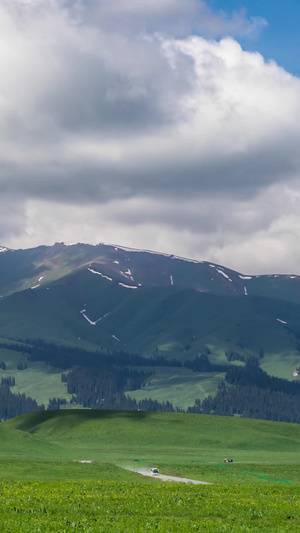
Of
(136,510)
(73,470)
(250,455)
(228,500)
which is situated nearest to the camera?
(136,510)

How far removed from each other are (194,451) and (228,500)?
441 feet

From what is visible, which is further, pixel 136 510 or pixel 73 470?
pixel 73 470

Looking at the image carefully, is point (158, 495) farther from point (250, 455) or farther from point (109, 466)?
point (250, 455)

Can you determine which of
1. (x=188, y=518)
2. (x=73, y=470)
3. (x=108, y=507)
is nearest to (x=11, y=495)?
(x=108, y=507)

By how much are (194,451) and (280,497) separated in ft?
425

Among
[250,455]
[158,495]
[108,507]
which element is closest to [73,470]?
[158,495]

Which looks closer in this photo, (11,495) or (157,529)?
(157,529)

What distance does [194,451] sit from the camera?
19175 cm

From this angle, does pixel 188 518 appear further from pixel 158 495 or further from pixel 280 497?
pixel 280 497

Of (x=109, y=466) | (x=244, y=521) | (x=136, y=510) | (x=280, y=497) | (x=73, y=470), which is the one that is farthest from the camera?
(x=109, y=466)

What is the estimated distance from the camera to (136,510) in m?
52.8

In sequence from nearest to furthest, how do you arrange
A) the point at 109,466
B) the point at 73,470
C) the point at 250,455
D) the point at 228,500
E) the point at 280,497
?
the point at 228,500 < the point at 280,497 < the point at 73,470 < the point at 109,466 < the point at 250,455

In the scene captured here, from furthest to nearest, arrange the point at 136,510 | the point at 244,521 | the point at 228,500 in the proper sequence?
1. the point at 228,500
2. the point at 136,510
3. the point at 244,521

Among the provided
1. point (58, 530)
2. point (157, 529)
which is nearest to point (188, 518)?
point (157, 529)
